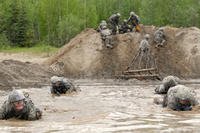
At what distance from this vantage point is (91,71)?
35656 mm

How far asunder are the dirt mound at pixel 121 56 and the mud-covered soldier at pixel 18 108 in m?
19.0

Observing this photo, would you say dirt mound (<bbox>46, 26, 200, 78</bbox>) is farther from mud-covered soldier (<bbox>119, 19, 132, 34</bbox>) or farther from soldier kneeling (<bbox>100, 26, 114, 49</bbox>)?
mud-covered soldier (<bbox>119, 19, 132, 34</bbox>)

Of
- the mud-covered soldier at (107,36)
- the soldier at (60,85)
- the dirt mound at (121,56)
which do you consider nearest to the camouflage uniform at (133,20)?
the dirt mound at (121,56)

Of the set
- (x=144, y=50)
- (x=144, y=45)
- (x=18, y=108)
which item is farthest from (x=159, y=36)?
(x=18, y=108)

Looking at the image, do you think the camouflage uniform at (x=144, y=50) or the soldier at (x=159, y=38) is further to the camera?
the soldier at (x=159, y=38)

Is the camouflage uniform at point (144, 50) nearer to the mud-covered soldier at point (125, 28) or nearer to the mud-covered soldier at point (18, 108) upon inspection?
the mud-covered soldier at point (125, 28)

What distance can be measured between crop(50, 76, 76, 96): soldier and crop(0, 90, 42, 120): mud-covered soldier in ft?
24.0

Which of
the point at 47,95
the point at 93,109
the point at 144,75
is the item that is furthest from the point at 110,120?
the point at 144,75

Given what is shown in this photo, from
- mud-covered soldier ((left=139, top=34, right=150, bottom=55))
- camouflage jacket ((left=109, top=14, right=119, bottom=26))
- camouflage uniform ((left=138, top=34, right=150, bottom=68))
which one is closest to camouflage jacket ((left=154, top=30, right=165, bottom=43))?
camouflage uniform ((left=138, top=34, right=150, bottom=68))

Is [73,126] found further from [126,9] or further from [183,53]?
[126,9]

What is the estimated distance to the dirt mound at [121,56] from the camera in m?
35.6

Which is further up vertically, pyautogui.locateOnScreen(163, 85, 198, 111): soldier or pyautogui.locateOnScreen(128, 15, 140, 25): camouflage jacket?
pyautogui.locateOnScreen(128, 15, 140, 25): camouflage jacket

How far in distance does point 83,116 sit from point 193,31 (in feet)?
75.5

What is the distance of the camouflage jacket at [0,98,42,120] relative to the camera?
16.0 metres
